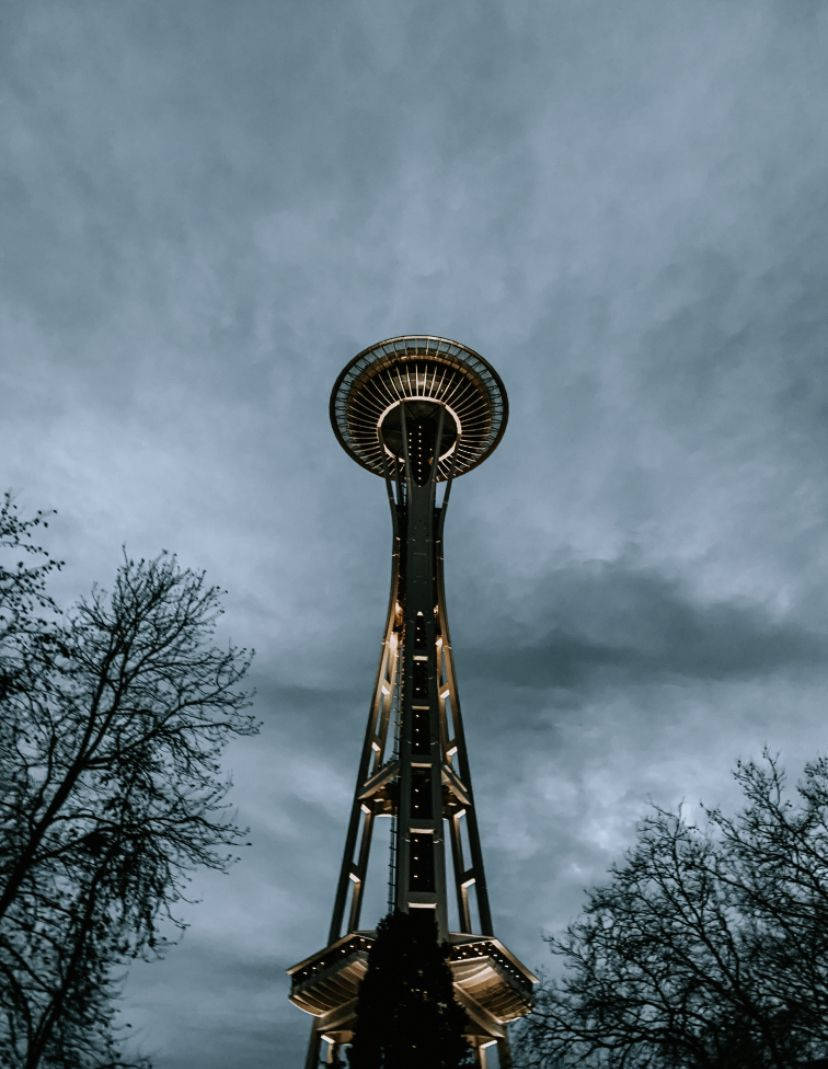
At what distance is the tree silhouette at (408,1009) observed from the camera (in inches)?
952

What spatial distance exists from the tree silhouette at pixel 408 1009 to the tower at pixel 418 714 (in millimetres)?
7436

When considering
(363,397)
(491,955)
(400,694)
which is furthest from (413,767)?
(363,397)

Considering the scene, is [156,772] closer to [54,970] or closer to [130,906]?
[130,906]

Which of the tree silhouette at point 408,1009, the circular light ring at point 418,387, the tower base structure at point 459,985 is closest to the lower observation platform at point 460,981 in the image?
the tower base structure at point 459,985

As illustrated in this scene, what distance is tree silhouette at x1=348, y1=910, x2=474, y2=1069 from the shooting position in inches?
952

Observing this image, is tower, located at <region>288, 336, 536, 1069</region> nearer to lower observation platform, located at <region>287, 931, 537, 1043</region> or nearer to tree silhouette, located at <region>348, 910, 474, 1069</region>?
lower observation platform, located at <region>287, 931, 537, 1043</region>

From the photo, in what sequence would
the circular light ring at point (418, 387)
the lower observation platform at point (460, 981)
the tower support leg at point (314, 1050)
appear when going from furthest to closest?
the circular light ring at point (418, 387) → the tower support leg at point (314, 1050) → the lower observation platform at point (460, 981)

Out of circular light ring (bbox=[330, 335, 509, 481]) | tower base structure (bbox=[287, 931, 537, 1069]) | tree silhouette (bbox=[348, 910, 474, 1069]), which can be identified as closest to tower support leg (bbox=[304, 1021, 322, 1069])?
tower base structure (bbox=[287, 931, 537, 1069])

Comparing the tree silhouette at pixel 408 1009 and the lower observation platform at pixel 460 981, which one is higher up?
the lower observation platform at pixel 460 981

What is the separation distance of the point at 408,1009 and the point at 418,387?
44527mm

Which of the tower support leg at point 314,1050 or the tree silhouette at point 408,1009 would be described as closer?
the tree silhouette at point 408,1009

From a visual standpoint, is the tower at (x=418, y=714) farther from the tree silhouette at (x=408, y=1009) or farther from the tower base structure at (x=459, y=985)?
the tree silhouette at (x=408, y=1009)

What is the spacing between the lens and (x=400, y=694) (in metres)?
49.8

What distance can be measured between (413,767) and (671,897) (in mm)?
34200
